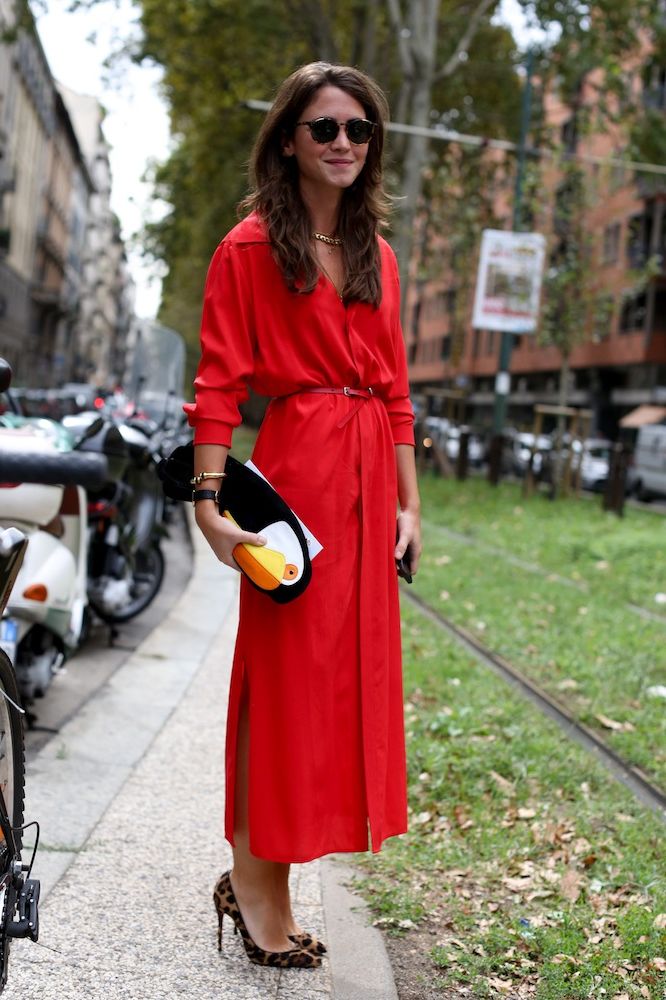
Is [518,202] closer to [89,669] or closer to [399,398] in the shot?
[89,669]

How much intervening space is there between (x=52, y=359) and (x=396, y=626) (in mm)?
77499

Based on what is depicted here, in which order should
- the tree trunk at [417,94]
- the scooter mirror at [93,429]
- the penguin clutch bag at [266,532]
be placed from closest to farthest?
the penguin clutch bag at [266,532] → the scooter mirror at [93,429] → the tree trunk at [417,94]

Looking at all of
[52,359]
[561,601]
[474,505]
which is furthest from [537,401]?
[561,601]

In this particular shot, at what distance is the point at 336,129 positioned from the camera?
3078mm

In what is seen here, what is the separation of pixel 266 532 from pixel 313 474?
7.4 inches

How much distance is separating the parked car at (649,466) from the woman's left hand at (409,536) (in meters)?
29.5

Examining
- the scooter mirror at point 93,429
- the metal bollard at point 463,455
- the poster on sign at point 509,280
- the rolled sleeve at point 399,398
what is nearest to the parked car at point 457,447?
the metal bollard at point 463,455

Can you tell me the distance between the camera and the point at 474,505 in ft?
69.6

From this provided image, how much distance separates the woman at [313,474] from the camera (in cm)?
301

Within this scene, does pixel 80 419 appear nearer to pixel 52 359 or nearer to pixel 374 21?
pixel 374 21

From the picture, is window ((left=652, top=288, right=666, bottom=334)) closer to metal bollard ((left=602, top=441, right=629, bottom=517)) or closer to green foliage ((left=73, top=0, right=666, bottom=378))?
green foliage ((left=73, top=0, right=666, bottom=378))

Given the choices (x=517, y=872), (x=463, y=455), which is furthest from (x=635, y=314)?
(x=517, y=872)

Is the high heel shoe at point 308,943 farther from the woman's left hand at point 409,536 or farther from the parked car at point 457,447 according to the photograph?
the parked car at point 457,447

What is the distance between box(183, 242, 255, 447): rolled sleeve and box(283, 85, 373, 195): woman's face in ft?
0.90
